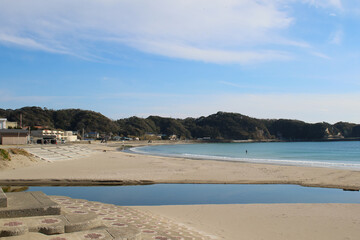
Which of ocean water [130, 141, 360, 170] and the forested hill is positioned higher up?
the forested hill

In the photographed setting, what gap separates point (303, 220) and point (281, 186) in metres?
7.29

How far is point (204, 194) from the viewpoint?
1410cm

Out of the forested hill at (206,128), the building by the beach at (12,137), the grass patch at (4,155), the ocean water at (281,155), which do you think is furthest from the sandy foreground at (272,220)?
the forested hill at (206,128)

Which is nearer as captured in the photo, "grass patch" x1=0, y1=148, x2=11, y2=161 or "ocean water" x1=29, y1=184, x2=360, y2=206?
"ocean water" x1=29, y1=184, x2=360, y2=206

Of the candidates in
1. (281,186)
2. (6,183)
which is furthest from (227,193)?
(6,183)

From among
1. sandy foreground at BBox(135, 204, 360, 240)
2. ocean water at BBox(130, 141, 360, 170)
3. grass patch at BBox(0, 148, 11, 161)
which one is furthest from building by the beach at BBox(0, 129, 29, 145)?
sandy foreground at BBox(135, 204, 360, 240)

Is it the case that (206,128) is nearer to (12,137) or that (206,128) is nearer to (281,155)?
(281,155)

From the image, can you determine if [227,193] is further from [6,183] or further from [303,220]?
[6,183]

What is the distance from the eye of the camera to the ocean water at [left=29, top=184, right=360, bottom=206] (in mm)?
12570

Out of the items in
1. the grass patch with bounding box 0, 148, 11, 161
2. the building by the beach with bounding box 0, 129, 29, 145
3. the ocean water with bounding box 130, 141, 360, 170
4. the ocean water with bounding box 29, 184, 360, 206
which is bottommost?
the ocean water with bounding box 130, 141, 360, 170

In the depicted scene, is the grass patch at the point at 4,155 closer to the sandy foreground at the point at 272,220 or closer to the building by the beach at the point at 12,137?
the sandy foreground at the point at 272,220

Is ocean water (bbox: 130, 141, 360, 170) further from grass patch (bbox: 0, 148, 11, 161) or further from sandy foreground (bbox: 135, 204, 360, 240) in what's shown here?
grass patch (bbox: 0, 148, 11, 161)

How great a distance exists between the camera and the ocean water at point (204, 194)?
41.2 ft

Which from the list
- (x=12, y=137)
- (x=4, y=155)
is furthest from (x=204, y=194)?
(x=12, y=137)
